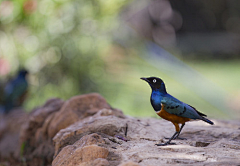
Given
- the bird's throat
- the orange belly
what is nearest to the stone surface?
the orange belly

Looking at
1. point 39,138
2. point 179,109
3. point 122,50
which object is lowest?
point 39,138

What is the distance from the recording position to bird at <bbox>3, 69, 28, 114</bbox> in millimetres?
6059

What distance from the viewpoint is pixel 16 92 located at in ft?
20.3

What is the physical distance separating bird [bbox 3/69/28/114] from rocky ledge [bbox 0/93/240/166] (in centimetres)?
127

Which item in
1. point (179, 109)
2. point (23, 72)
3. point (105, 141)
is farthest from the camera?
point (23, 72)

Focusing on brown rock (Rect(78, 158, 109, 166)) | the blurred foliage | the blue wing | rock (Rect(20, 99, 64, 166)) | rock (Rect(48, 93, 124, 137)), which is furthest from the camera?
the blurred foliage

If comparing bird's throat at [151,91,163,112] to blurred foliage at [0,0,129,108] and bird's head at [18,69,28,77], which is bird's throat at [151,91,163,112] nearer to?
bird's head at [18,69,28,77]

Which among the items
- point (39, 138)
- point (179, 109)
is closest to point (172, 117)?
point (179, 109)

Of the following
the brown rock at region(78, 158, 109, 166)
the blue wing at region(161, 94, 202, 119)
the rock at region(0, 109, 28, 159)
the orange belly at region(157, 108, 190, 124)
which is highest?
the blue wing at region(161, 94, 202, 119)

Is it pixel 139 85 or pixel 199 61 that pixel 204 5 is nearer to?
pixel 199 61

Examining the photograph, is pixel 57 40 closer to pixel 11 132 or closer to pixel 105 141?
pixel 11 132

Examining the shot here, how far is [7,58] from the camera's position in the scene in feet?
21.5

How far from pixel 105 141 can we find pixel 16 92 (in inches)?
159

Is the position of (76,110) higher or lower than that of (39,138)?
higher
